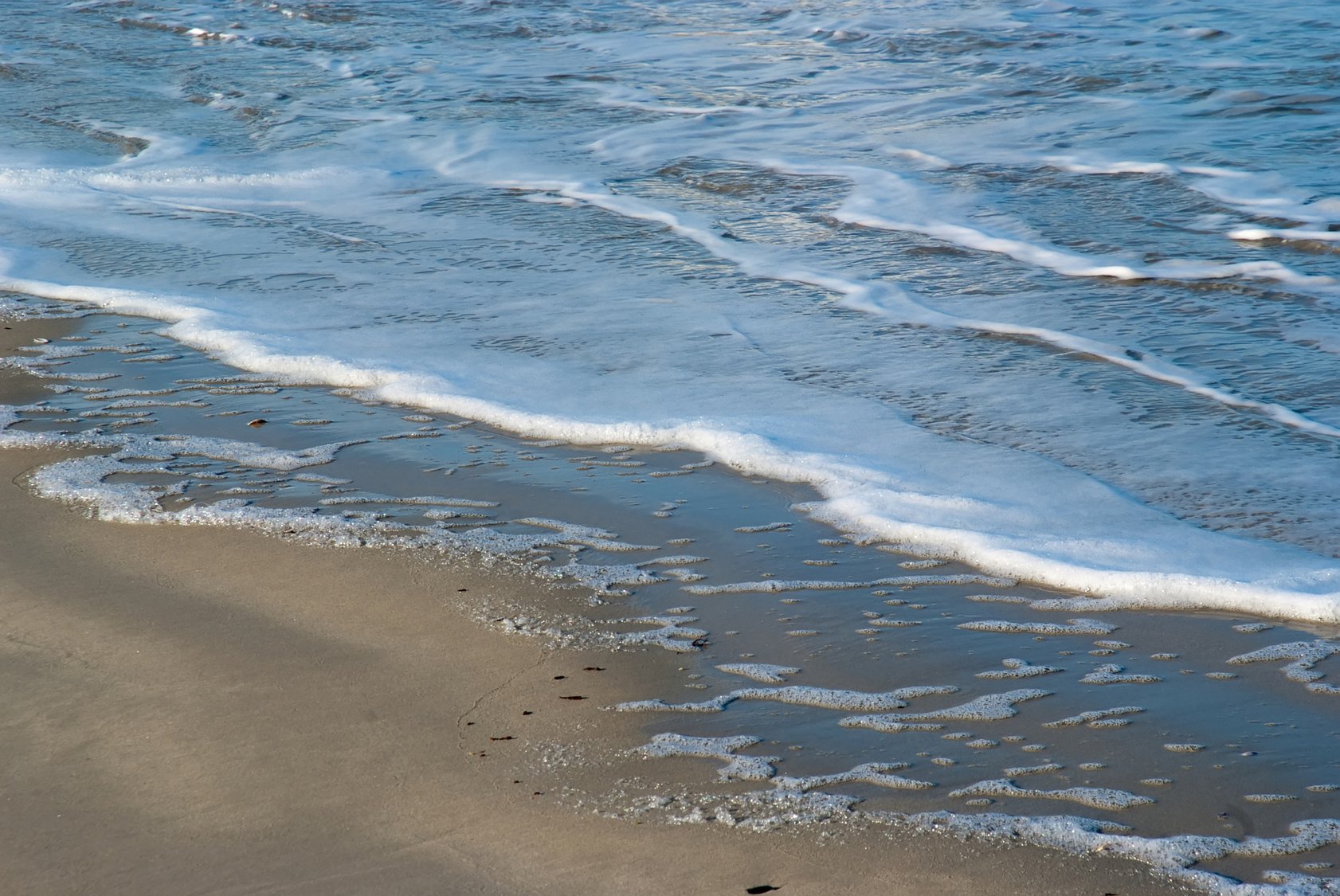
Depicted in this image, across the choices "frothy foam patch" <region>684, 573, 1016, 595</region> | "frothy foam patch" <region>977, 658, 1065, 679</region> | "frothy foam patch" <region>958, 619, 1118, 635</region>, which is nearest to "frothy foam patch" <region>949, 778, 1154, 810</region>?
"frothy foam patch" <region>977, 658, 1065, 679</region>

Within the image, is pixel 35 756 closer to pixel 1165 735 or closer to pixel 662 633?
pixel 662 633

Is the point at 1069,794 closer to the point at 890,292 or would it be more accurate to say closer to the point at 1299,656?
the point at 1299,656

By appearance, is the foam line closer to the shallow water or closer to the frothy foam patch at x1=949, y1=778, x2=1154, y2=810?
the shallow water

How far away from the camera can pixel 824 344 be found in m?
5.22

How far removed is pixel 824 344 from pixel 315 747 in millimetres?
3189

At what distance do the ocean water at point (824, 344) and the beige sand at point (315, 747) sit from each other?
0.23 metres

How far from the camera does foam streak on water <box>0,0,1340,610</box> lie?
3930 millimetres

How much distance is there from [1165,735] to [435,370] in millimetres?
3149

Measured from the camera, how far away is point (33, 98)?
38.1ft

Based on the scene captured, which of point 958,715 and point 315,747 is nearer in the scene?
point 315,747

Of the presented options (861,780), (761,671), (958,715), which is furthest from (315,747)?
(958,715)

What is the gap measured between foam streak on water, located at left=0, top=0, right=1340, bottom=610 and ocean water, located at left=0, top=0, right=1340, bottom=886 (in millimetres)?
28

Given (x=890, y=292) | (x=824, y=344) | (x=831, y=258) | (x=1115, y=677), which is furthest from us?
(x=831, y=258)

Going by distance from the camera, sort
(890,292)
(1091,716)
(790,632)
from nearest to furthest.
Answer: (1091,716) → (790,632) → (890,292)
